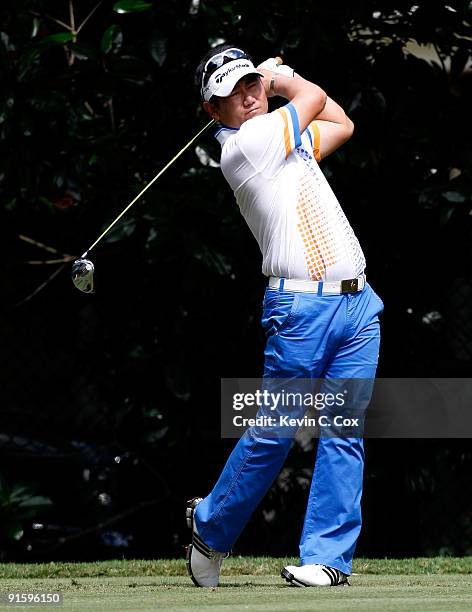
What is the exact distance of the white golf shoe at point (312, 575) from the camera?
4.84 meters

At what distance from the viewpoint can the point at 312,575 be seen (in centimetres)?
484

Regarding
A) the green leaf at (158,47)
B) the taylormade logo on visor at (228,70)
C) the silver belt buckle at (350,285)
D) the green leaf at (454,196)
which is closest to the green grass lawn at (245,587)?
the silver belt buckle at (350,285)

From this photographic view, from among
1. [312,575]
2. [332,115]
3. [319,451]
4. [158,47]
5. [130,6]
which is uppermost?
[130,6]

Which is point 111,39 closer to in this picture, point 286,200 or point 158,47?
point 158,47

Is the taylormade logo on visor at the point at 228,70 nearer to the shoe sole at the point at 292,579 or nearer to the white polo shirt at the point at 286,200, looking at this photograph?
the white polo shirt at the point at 286,200

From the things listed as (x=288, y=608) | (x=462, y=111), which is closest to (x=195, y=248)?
(x=462, y=111)

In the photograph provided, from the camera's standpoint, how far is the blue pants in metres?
4.92

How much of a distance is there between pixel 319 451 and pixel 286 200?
2.85 ft

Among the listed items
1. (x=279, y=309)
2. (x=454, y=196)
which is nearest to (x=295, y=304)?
(x=279, y=309)

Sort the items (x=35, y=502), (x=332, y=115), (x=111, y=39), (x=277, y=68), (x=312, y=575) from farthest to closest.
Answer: (x=35, y=502) → (x=111, y=39) → (x=332, y=115) → (x=277, y=68) → (x=312, y=575)

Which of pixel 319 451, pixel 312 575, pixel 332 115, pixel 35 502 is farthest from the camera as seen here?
pixel 35 502

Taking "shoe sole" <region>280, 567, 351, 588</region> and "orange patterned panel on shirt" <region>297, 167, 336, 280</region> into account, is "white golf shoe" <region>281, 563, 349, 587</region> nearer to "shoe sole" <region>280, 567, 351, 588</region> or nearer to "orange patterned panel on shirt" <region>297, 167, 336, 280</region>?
"shoe sole" <region>280, 567, 351, 588</region>

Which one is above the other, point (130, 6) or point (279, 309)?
point (130, 6)

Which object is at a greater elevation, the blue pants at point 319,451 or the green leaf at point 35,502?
the blue pants at point 319,451
